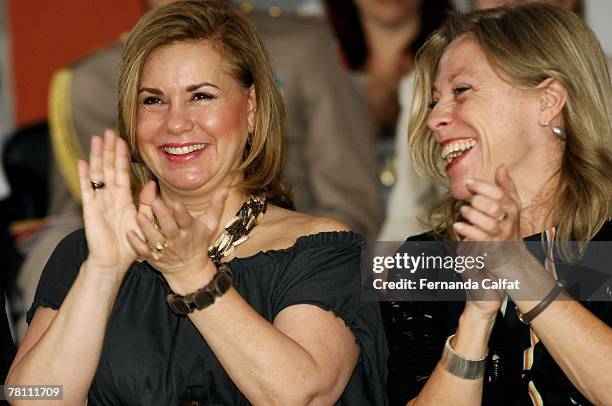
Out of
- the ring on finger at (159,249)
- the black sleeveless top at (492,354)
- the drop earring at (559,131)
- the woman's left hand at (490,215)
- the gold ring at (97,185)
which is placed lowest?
the black sleeveless top at (492,354)

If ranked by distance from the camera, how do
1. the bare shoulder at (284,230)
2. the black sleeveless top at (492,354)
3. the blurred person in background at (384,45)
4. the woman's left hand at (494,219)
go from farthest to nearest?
the blurred person in background at (384,45), the bare shoulder at (284,230), the black sleeveless top at (492,354), the woman's left hand at (494,219)

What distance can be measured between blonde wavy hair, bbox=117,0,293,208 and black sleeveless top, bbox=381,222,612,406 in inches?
16.6

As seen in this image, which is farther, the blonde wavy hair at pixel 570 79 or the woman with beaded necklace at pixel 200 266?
the blonde wavy hair at pixel 570 79

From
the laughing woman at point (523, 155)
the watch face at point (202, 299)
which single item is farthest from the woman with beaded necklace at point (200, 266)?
the laughing woman at point (523, 155)

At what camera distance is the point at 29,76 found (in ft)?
16.0

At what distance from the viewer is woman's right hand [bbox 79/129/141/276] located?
2279 millimetres

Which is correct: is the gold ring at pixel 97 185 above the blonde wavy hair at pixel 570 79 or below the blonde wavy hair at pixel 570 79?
below

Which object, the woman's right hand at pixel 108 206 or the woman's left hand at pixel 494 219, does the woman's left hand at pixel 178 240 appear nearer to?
the woman's right hand at pixel 108 206

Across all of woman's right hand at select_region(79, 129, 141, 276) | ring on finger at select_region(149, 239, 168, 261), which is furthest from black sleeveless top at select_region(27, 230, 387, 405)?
ring on finger at select_region(149, 239, 168, 261)

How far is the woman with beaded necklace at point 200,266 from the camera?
2.26m

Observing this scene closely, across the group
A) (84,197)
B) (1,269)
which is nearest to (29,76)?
(1,269)

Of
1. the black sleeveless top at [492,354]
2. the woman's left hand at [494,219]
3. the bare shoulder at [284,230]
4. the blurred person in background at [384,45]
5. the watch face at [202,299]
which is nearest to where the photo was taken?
the woman's left hand at [494,219]

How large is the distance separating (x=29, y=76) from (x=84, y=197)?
2.73 m

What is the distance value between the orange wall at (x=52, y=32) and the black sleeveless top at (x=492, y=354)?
2622mm
